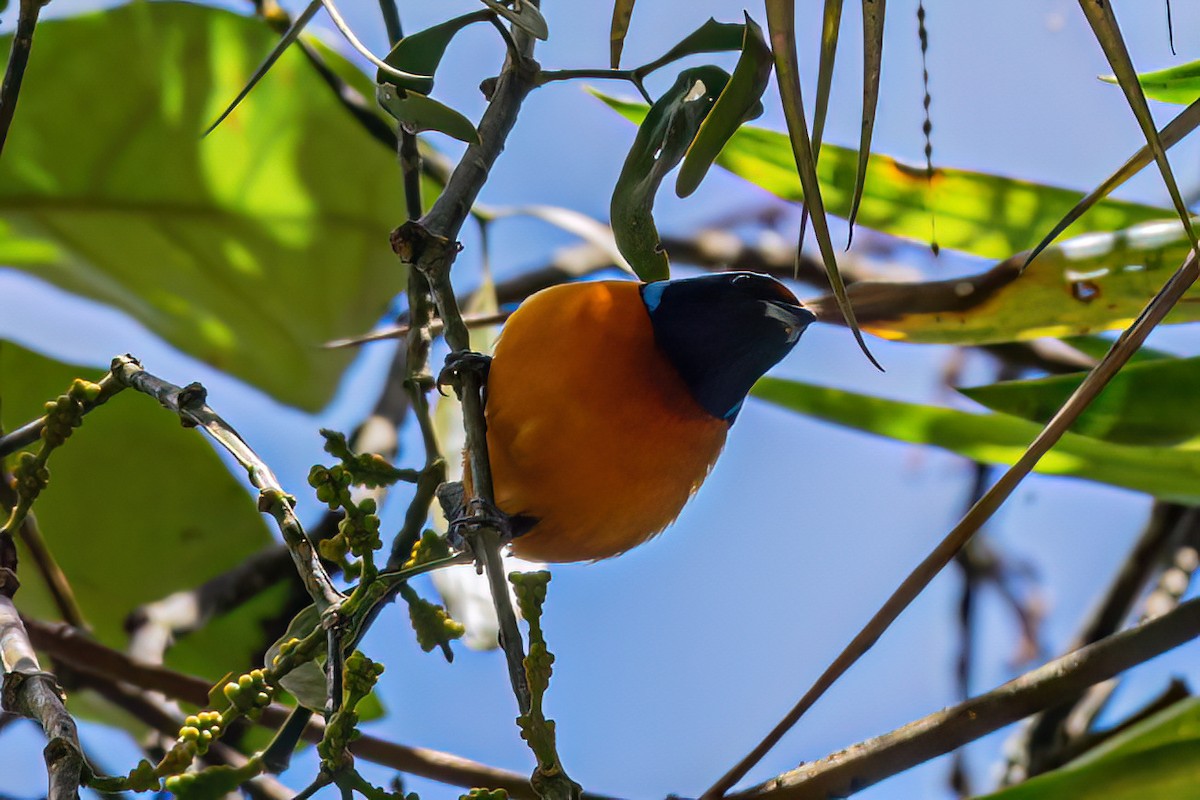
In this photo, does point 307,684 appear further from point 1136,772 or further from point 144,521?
point 144,521

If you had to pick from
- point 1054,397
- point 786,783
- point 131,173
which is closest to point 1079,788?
point 786,783

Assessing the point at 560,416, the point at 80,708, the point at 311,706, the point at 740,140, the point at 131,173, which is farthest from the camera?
the point at 131,173

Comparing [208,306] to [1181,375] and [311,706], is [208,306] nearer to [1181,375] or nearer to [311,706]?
[311,706]

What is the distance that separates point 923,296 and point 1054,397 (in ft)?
0.50

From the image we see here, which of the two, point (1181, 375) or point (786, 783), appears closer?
point (786, 783)

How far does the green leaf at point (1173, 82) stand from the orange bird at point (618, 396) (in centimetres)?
36

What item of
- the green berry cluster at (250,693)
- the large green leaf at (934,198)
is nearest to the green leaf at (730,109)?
the green berry cluster at (250,693)

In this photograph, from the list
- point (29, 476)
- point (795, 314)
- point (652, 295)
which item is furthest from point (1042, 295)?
point (29, 476)

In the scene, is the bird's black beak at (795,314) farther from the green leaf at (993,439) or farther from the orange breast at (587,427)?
the green leaf at (993,439)

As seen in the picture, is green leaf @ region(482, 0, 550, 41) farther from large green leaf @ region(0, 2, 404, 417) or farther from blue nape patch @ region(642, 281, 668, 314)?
large green leaf @ region(0, 2, 404, 417)

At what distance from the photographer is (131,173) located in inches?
61.8

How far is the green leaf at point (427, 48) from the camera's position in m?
0.69

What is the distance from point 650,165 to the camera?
0.74 meters

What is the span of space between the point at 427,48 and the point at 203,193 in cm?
99
